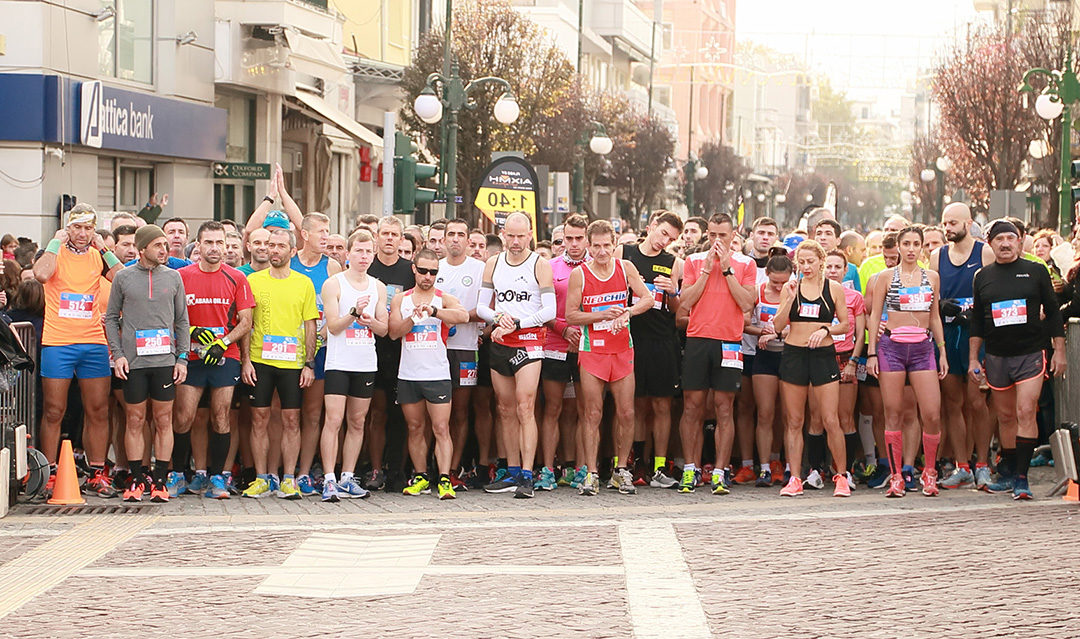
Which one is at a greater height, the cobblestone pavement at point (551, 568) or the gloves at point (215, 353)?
the gloves at point (215, 353)

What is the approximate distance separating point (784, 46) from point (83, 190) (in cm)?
15441

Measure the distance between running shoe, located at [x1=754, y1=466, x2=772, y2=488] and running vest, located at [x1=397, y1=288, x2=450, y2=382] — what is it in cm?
265

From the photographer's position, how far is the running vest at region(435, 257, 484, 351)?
1228cm

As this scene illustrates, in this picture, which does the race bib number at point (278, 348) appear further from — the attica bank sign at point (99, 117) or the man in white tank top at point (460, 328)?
the attica bank sign at point (99, 117)

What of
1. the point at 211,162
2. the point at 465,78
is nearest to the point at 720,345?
the point at 211,162

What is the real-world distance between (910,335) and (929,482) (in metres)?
1.10

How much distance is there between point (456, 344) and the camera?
1228 cm

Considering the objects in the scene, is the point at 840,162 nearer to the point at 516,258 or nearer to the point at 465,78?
the point at 465,78

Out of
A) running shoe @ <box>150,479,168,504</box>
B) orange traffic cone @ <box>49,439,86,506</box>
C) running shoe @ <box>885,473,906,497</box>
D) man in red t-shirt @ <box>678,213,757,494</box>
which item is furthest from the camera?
man in red t-shirt @ <box>678,213,757,494</box>

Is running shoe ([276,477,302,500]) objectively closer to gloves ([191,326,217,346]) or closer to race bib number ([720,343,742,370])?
gloves ([191,326,217,346])

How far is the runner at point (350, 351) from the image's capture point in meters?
11.6

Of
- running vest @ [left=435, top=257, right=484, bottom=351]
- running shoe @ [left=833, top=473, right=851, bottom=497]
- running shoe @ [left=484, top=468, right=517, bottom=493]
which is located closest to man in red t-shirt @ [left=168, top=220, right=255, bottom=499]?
running vest @ [left=435, top=257, right=484, bottom=351]

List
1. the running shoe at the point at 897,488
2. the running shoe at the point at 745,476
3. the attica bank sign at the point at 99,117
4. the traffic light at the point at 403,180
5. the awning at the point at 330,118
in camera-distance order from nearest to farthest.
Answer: the running shoe at the point at 897,488 → the running shoe at the point at 745,476 → the traffic light at the point at 403,180 → the attica bank sign at the point at 99,117 → the awning at the point at 330,118

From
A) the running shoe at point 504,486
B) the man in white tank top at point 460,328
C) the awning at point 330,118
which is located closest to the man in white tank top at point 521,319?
the running shoe at point 504,486
